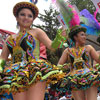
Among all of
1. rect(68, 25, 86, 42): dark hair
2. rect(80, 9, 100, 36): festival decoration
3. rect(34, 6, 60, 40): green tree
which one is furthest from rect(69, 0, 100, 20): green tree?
rect(68, 25, 86, 42): dark hair

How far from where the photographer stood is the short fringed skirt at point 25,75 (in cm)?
232

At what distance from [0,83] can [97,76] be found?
1657 millimetres

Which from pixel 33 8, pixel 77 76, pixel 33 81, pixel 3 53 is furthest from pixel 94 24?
pixel 33 81

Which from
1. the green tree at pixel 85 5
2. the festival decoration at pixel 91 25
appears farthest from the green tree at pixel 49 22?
the festival decoration at pixel 91 25

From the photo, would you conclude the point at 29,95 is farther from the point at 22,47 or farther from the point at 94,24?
the point at 94,24

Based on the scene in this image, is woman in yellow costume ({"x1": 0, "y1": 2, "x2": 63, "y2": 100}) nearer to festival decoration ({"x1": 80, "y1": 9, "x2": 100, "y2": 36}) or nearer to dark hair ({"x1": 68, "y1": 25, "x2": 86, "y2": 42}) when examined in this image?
dark hair ({"x1": 68, "y1": 25, "x2": 86, "y2": 42})

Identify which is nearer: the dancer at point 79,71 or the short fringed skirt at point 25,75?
the short fringed skirt at point 25,75

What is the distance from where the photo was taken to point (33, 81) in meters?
2.34

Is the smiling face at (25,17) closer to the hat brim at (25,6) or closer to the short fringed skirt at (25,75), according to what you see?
the hat brim at (25,6)

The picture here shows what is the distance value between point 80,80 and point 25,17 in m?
1.38

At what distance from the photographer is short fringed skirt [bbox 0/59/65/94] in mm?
2318

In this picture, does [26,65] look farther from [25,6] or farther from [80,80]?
[80,80]

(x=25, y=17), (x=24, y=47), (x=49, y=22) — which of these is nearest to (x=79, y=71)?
(x=24, y=47)

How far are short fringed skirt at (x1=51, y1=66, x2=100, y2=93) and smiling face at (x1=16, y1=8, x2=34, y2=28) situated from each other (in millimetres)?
1190
